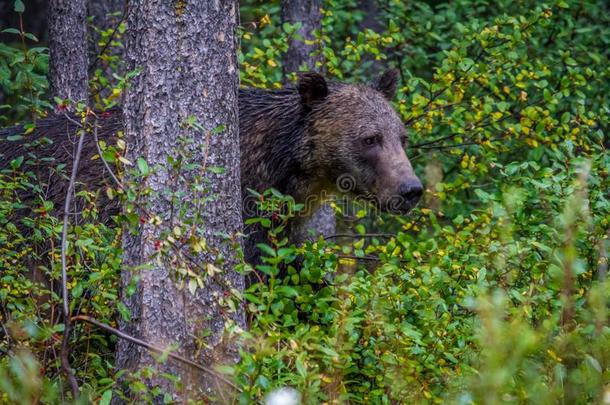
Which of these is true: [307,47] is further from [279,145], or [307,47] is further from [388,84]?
[279,145]

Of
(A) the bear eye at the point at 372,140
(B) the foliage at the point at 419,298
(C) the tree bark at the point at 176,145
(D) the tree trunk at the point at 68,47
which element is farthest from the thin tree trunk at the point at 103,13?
(C) the tree bark at the point at 176,145

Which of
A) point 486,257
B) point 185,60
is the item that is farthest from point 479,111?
point 185,60

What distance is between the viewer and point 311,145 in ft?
22.6

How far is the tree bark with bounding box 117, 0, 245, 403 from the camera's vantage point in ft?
14.9

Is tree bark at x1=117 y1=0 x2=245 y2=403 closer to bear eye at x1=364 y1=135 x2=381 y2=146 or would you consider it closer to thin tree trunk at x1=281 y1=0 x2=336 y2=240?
bear eye at x1=364 y1=135 x2=381 y2=146

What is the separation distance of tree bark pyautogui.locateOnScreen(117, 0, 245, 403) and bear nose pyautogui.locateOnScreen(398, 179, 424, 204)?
2088mm

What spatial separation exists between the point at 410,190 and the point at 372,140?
597 mm

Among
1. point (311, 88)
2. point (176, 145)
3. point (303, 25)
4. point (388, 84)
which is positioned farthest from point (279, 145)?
point (176, 145)

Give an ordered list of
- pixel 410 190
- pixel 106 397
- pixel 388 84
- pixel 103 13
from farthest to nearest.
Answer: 1. pixel 103 13
2. pixel 388 84
3. pixel 410 190
4. pixel 106 397

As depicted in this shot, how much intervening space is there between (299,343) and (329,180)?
3126mm

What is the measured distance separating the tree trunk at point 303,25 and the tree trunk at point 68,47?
1902mm

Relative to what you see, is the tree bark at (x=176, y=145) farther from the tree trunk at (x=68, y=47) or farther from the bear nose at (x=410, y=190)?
the tree trunk at (x=68, y=47)

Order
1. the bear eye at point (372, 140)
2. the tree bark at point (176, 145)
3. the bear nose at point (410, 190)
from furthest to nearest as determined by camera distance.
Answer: the bear eye at point (372, 140)
the bear nose at point (410, 190)
the tree bark at point (176, 145)

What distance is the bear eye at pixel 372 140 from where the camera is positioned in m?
6.90
